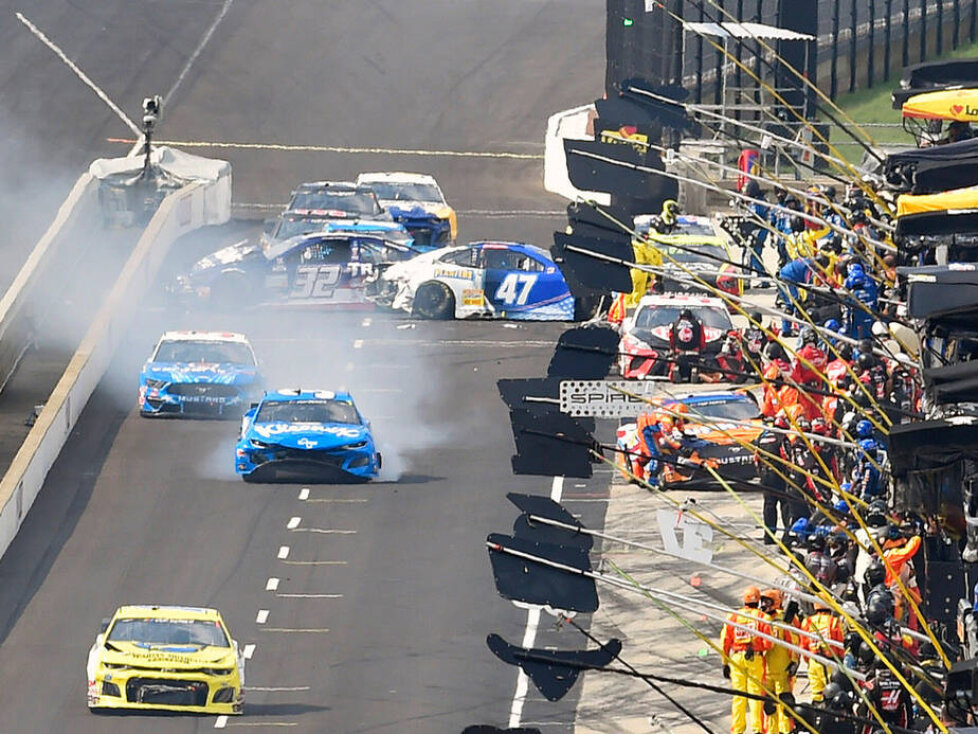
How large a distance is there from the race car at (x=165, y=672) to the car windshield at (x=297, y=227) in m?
17.9

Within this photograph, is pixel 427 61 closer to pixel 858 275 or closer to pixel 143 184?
pixel 143 184

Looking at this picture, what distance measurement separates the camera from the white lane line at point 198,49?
6322 cm

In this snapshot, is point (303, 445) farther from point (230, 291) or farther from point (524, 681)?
point (230, 291)

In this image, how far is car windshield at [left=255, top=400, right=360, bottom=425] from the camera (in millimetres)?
34625

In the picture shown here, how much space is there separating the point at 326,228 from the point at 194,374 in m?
7.74

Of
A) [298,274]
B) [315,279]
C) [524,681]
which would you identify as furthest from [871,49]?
[524,681]

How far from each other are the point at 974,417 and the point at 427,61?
48.9 meters

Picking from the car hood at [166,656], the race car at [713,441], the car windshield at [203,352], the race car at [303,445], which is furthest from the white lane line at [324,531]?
the car hood at [166,656]

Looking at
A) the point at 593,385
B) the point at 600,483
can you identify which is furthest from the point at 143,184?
the point at 593,385

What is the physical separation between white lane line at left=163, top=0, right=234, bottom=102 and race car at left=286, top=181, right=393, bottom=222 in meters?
15.3

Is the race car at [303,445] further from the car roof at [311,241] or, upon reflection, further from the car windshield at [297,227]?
the car windshield at [297,227]

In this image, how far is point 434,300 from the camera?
4316cm

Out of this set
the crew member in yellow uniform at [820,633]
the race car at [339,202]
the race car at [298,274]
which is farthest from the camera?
the race car at [339,202]

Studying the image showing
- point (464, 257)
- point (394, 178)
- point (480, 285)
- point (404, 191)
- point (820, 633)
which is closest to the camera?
point (820, 633)
